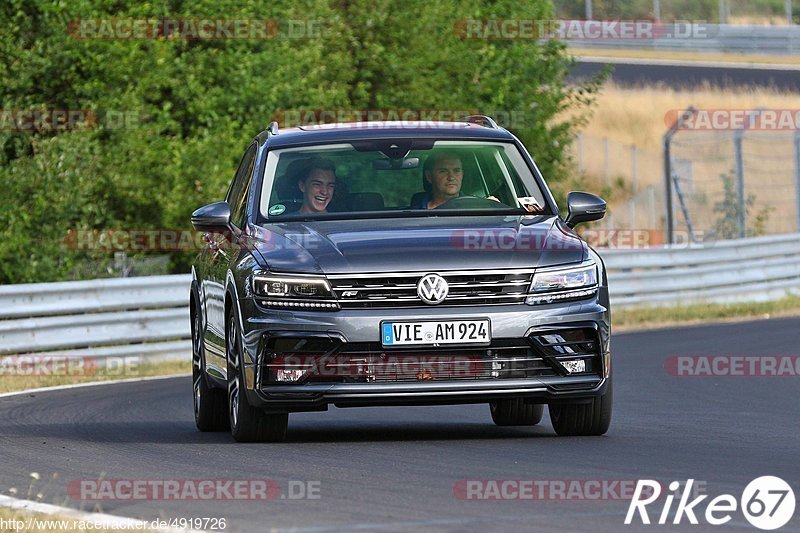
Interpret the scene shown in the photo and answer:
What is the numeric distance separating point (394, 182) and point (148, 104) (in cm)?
1631

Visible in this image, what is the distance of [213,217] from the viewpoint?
401 inches

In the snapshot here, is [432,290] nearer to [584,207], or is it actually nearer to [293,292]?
[293,292]

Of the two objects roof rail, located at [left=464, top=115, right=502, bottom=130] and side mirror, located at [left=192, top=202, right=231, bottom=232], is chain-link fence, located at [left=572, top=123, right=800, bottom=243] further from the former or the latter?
side mirror, located at [left=192, top=202, right=231, bottom=232]

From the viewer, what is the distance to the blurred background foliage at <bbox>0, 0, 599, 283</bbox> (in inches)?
919

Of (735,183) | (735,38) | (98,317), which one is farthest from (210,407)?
(735,38)

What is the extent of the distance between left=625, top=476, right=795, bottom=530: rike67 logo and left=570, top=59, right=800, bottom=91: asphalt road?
43.9 meters

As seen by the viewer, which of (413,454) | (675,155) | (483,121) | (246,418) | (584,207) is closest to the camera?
(413,454)

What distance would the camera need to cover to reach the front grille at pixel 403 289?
9.04 meters

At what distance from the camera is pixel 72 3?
80.9ft

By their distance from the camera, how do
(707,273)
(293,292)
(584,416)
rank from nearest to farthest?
(293,292) → (584,416) → (707,273)

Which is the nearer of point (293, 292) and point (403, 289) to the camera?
point (403, 289)

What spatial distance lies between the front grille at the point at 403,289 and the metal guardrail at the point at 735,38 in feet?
153

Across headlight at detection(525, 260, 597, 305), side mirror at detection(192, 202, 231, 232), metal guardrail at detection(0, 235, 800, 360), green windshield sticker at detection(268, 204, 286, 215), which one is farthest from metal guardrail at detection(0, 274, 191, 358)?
headlight at detection(525, 260, 597, 305)

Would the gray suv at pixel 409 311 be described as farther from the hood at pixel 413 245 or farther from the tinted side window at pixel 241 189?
the tinted side window at pixel 241 189
